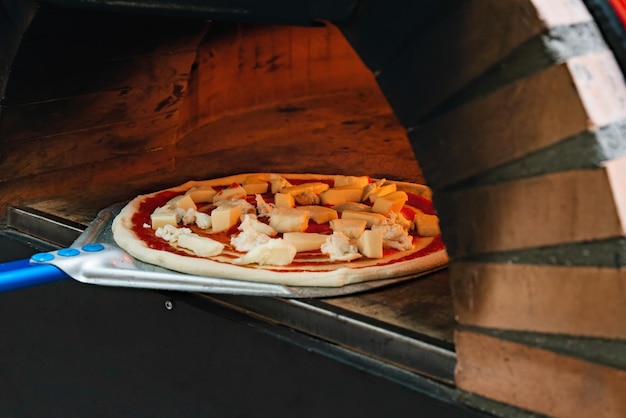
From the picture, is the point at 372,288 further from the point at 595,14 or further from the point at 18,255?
the point at 18,255

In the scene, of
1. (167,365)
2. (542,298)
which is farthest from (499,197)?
(167,365)

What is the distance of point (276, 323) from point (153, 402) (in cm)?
39

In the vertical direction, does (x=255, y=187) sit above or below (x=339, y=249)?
above

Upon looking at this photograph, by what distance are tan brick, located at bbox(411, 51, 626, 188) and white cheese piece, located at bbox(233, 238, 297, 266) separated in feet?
1.61

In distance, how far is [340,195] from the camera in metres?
2.25

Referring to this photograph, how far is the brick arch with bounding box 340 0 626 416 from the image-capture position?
1236mm

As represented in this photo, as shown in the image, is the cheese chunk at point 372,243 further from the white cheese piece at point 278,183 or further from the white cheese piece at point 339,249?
the white cheese piece at point 278,183

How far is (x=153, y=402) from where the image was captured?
1902mm

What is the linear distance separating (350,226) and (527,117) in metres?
0.73

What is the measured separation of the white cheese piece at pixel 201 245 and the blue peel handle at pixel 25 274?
260 mm

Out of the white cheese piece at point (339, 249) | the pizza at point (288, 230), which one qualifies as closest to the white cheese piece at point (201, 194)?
the pizza at point (288, 230)

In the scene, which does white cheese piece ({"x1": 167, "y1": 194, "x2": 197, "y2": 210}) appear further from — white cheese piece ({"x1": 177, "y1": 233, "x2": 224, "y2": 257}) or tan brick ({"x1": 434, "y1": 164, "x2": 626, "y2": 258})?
tan brick ({"x1": 434, "y1": 164, "x2": 626, "y2": 258})

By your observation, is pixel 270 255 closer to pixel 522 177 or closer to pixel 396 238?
pixel 396 238

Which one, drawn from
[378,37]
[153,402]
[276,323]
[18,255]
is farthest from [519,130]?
[18,255]
